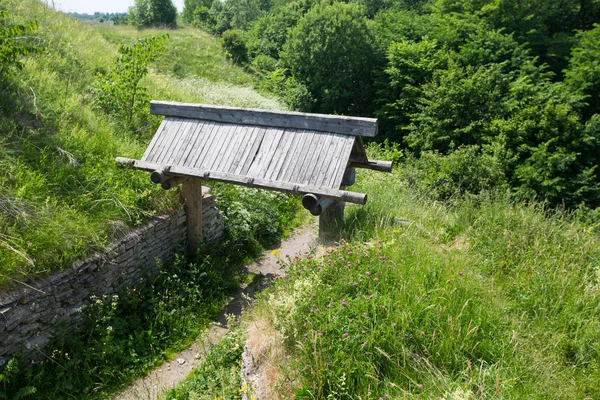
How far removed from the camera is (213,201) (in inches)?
332

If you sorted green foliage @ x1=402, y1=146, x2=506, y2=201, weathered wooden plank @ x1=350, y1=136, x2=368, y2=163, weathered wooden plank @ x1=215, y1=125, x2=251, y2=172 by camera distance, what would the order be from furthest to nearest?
green foliage @ x1=402, y1=146, x2=506, y2=201 < weathered wooden plank @ x1=215, y1=125, x2=251, y2=172 < weathered wooden plank @ x1=350, y1=136, x2=368, y2=163

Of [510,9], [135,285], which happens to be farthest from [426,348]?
[510,9]

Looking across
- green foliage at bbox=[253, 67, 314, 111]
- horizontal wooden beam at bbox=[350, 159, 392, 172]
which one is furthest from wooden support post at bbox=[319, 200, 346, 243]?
green foliage at bbox=[253, 67, 314, 111]

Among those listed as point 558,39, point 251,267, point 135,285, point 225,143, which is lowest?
point 251,267

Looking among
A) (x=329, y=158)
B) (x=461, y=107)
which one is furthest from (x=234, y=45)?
(x=329, y=158)

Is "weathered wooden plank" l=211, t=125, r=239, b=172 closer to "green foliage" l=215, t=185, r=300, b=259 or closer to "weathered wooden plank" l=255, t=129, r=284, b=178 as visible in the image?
"weathered wooden plank" l=255, t=129, r=284, b=178

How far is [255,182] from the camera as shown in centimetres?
583

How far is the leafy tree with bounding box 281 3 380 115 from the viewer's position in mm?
20297

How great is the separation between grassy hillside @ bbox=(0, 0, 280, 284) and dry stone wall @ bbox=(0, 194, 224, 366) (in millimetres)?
171

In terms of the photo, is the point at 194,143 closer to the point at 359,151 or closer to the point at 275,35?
the point at 359,151

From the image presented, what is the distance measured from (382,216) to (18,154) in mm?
5635

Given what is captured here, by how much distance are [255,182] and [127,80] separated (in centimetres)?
481

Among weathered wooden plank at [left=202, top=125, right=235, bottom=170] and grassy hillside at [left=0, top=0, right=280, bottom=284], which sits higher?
weathered wooden plank at [left=202, top=125, right=235, bottom=170]

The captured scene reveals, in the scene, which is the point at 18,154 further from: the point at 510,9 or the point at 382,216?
the point at 510,9
